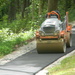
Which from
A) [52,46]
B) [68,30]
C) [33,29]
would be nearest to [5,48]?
[52,46]

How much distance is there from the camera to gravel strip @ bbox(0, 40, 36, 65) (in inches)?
576

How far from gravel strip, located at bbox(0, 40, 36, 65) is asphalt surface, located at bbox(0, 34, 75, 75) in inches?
14.4

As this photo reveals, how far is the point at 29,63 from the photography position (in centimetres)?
1369

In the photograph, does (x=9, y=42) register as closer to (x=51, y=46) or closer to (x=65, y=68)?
(x=51, y=46)

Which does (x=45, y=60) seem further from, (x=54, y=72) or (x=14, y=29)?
(x=14, y=29)

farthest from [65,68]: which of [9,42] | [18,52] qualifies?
[9,42]

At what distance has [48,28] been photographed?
1598 centimetres

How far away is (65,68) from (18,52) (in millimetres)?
5156

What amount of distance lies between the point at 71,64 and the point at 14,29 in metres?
13.1

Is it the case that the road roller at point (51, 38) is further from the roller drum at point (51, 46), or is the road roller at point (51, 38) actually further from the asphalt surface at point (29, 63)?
the asphalt surface at point (29, 63)

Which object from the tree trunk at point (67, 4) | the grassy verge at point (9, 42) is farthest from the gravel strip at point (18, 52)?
the tree trunk at point (67, 4)

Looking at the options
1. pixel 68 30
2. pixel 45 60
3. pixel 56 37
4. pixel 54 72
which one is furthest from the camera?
pixel 68 30

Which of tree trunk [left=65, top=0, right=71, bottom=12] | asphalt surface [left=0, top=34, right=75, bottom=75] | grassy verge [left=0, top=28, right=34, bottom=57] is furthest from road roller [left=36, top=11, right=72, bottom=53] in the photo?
tree trunk [left=65, top=0, right=71, bottom=12]

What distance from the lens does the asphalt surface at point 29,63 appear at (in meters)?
12.0
